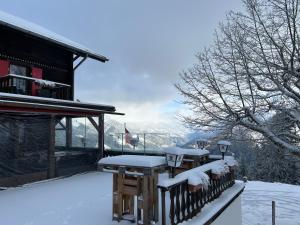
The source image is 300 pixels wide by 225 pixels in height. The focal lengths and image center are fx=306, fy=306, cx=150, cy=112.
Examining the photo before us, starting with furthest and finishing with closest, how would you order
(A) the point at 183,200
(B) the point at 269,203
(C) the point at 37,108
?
(B) the point at 269,203 < (C) the point at 37,108 < (A) the point at 183,200

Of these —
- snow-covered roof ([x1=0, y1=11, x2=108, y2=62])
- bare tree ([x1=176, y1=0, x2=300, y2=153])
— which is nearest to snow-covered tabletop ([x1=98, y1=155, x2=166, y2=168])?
bare tree ([x1=176, y1=0, x2=300, y2=153])

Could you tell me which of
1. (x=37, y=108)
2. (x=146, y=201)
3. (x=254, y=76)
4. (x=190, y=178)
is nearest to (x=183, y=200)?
(x=190, y=178)

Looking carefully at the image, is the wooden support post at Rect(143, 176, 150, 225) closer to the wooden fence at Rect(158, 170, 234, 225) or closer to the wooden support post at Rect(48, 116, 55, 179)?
the wooden fence at Rect(158, 170, 234, 225)

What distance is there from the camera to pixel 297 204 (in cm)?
1384

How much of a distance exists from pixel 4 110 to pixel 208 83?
6861 mm

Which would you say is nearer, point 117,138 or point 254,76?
point 254,76

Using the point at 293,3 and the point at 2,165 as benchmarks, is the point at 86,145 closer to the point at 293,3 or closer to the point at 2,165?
the point at 2,165

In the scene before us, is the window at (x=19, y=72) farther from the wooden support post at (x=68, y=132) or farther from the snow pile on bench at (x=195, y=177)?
the snow pile on bench at (x=195, y=177)

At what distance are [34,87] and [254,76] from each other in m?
8.90

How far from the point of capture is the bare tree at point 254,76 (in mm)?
9656

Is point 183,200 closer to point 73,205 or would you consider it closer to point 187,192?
point 187,192

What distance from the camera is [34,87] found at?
13102 millimetres

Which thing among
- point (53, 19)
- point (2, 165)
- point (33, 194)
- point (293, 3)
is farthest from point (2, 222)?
point (53, 19)

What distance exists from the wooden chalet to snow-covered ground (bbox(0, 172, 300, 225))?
2.06 ft
